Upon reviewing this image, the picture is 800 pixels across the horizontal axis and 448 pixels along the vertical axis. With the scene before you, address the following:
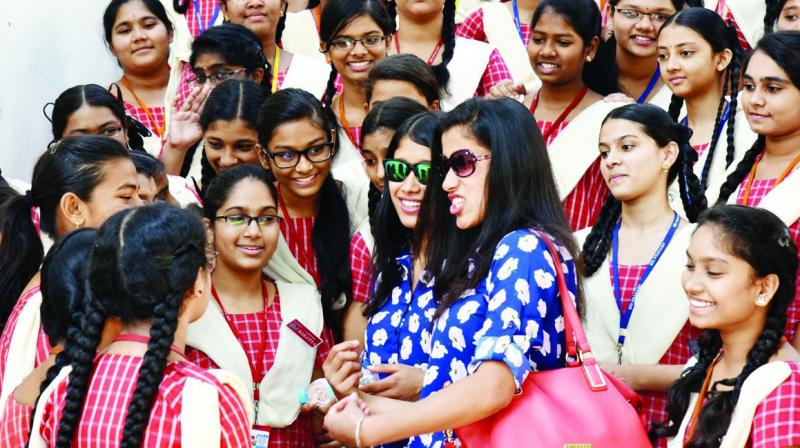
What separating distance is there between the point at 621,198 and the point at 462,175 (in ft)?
3.63

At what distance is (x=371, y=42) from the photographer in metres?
5.31

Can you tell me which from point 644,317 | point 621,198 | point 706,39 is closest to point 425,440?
point 644,317

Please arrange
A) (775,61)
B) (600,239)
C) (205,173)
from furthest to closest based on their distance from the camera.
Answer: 1. (205,173)
2. (775,61)
3. (600,239)

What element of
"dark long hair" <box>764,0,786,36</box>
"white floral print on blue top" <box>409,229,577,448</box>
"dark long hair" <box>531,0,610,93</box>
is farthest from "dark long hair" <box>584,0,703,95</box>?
"white floral print on blue top" <box>409,229,577,448</box>

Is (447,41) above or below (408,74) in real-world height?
above

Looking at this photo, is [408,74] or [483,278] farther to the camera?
[408,74]

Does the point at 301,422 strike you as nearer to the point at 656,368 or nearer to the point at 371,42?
the point at 656,368

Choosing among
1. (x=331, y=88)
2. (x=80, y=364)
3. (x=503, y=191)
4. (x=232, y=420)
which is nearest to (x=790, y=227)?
(x=503, y=191)

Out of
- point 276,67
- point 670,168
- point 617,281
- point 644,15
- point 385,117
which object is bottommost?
point 617,281

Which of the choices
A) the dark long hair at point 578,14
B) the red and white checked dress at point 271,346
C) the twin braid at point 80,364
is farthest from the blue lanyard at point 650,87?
the twin braid at point 80,364

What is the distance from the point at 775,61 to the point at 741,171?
0.38m

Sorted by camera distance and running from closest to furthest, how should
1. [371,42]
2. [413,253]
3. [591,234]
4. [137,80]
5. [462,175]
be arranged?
[462,175] < [413,253] < [591,234] < [371,42] < [137,80]

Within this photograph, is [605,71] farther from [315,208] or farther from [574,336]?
[574,336]

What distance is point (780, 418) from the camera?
2.95m
